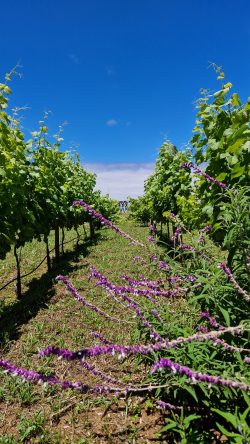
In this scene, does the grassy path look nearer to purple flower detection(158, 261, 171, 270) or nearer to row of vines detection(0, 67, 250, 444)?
row of vines detection(0, 67, 250, 444)

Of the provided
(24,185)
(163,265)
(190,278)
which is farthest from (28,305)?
(190,278)

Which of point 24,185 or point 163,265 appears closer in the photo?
point 163,265

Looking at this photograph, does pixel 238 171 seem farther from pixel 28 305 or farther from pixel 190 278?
pixel 28 305

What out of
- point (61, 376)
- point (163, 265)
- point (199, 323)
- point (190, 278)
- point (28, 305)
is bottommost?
point (61, 376)

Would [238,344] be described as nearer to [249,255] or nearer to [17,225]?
[249,255]

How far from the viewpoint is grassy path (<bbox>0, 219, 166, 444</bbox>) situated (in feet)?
11.7

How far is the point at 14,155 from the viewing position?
23.5 ft

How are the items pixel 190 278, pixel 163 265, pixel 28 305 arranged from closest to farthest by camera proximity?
pixel 190 278 < pixel 163 265 < pixel 28 305

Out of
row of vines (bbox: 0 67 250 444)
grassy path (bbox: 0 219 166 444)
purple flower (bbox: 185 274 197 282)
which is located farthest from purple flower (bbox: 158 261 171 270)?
grassy path (bbox: 0 219 166 444)

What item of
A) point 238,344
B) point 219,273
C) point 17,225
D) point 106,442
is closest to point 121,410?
point 106,442

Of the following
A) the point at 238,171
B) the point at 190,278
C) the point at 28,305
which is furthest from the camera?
the point at 28,305

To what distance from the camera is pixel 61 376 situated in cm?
474

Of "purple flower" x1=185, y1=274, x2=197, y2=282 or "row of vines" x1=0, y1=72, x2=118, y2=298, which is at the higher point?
"row of vines" x1=0, y1=72, x2=118, y2=298

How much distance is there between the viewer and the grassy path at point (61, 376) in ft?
11.7
